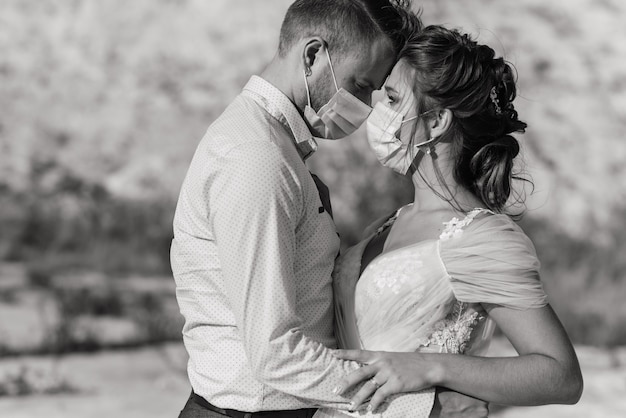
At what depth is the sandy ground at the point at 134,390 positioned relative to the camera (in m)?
4.37

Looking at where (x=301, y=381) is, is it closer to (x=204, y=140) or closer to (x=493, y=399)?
(x=493, y=399)

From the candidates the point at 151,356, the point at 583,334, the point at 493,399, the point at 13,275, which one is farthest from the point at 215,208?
the point at 583,334

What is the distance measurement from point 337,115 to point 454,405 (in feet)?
2.55

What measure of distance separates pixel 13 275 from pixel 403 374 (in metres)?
4.28

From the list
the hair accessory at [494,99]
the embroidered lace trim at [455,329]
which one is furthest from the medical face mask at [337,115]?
the embroidered lace trim at [455,329]

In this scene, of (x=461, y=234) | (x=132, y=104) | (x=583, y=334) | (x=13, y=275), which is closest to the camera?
(x=461, y=234)

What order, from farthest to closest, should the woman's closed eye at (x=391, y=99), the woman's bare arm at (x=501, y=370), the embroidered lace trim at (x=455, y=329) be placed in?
the woman's closed eye at (x=391, y=99) < the embroidered lace trim at (x=455, y=329) < the woman's bare arm at (x=501, y=370)

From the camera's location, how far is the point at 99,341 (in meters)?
5.17

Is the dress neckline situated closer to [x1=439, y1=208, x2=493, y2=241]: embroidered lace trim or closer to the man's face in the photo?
[x1=439, y1=208, x2=493, y2=241]: embroidered lace trim

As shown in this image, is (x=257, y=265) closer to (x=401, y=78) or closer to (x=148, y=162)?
(x=401, y=78)

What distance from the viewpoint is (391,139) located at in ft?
7.63

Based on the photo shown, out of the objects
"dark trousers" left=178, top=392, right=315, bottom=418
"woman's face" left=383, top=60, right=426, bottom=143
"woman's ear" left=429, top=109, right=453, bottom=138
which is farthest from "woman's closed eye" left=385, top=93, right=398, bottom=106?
"dark trousers" left=178, top=392, right=315, bottom=418

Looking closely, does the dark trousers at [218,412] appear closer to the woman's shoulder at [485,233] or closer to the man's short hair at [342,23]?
the woman's shoulder at [485,233]

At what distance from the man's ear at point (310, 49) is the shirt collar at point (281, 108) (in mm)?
108
